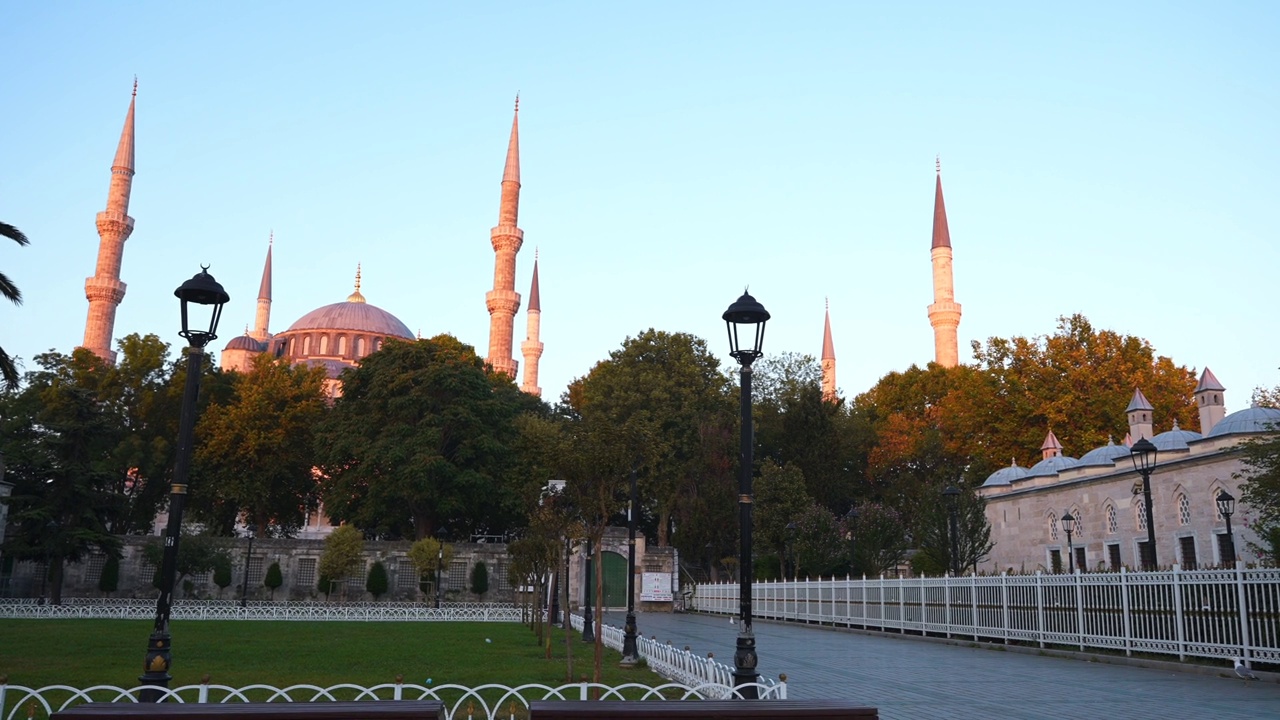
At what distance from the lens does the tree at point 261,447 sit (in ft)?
132

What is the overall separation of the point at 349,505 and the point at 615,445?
3041cm

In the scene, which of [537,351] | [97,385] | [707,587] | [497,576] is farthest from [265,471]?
[537,351]

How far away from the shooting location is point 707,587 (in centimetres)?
3612

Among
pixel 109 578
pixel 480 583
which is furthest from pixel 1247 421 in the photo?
pixel 109 578

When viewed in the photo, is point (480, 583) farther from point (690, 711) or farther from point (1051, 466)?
point (690, 711)

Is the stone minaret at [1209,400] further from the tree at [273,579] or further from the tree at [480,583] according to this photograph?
the tree at [273,579]

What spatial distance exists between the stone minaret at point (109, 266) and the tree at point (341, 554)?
2239 centimetres

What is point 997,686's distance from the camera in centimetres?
1110

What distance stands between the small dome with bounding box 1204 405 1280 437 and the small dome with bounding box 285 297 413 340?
5827 centimetres

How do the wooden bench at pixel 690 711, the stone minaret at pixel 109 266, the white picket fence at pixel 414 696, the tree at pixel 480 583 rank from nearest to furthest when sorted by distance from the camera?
1. the wooden bench at pixel 690 711
2. the white picket fence at pixel 414 696
3. the tree at pixel 480 583
4. the stone minaret at pixel 109 266

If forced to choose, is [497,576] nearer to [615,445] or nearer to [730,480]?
[730,480]

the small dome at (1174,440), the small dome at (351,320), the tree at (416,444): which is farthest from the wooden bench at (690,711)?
the small dome at (351,320)

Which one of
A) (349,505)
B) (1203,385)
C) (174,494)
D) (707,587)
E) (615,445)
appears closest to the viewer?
(174,494)

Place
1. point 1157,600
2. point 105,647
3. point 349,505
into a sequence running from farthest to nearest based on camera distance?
point 349,505, point 105,647, point 1157,600
